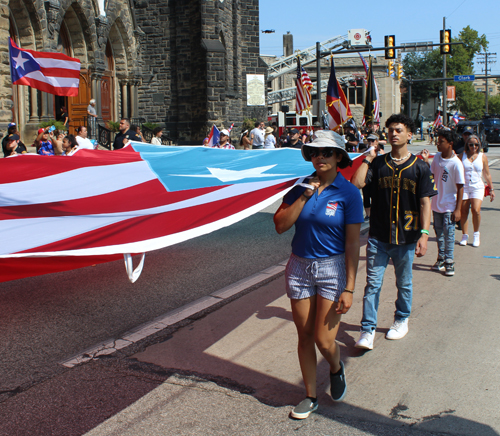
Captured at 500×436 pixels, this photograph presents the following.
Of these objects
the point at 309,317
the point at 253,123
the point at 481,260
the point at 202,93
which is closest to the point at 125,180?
the point at 309,317

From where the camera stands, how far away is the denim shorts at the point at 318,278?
11.4 ft

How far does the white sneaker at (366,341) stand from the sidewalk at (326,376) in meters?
0.06

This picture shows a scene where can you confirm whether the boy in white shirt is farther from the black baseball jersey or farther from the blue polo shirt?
the blue polo shirt

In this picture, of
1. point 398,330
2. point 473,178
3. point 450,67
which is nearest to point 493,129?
point 473,178

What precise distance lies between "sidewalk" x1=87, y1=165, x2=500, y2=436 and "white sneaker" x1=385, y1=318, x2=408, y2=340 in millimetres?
58

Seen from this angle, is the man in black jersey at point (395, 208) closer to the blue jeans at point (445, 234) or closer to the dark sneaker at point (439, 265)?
the blue jeans at point (445, 234)

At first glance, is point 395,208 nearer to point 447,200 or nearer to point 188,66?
point 447,200

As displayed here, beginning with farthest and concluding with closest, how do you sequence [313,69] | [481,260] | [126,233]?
1. [313,69]
2. [481,260]
3. [126,233]

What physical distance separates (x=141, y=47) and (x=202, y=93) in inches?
159

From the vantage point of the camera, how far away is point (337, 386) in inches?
149

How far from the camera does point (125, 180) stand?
19.9 ft

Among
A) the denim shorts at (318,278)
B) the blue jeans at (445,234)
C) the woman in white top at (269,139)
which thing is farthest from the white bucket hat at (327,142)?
the woman in white top at (269,139)

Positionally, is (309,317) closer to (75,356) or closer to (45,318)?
(75,356)

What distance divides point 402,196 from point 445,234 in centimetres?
281
